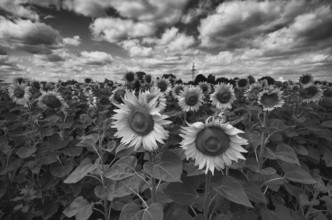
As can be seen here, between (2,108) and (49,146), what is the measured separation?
3671 millimetres

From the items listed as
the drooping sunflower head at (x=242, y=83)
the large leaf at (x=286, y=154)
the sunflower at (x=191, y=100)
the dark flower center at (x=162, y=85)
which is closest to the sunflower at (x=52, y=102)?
the sunflower at (x=191, y=100)

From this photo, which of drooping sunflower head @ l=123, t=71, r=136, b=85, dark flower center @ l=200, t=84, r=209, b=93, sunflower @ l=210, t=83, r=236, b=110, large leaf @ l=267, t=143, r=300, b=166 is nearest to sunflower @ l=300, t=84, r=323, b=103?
sunflower @ l=210, t=83, r=236, b=110

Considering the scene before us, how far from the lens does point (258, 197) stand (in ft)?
8.21

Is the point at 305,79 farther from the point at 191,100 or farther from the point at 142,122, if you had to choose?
the point at 142,122

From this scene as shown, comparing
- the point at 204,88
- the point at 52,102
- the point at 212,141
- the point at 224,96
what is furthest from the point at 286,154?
the point at 204,88

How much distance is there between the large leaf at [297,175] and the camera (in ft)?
9.29

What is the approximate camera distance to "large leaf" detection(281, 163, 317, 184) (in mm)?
2832

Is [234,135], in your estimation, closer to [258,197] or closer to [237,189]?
[237,189]

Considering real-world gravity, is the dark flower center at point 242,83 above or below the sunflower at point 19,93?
below

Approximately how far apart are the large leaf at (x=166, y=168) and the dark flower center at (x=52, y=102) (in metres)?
4.25

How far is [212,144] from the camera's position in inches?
85.0

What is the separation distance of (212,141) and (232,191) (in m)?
0.47

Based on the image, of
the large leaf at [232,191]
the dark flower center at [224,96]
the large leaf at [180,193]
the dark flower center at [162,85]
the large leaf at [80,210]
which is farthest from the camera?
the dark flower center at [162,85]

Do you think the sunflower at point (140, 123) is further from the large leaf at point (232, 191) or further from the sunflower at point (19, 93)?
the sunflower at point (19, 93)
